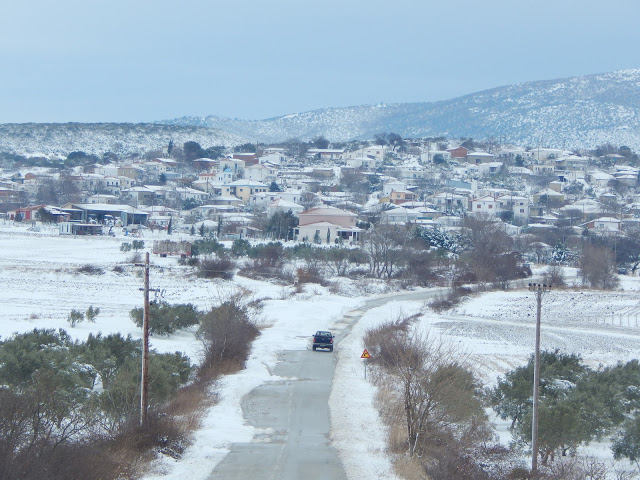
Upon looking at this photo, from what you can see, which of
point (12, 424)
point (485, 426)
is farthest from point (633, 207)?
point (12, 424)

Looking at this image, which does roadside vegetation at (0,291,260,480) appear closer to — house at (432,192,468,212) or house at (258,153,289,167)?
house at (432,192,468,212)

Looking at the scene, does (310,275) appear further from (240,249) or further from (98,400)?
(98,400)

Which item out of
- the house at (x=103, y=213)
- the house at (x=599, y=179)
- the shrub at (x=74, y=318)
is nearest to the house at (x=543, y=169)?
the house at (x=599, y=179)

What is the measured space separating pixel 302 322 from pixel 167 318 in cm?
887

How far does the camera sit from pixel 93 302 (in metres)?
44.2

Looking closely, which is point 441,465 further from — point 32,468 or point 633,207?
point 633,207

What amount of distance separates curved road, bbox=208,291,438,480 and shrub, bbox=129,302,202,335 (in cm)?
645

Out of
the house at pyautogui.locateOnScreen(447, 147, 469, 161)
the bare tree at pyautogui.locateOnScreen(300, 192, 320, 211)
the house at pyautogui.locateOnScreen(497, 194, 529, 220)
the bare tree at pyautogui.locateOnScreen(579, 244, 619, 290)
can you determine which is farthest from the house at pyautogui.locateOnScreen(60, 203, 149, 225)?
the house at pyautogui.locateOnScreen(447, 147, 469, 161)

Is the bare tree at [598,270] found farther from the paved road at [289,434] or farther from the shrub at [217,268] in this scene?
the paved road at [289,434]

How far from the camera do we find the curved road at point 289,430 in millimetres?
15156

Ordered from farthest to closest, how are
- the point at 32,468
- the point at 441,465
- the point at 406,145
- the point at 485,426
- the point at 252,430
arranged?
the point at 406,145 → the point at 485,426 → the point at 252,430 → the point at 441,465 → the point at 32,468

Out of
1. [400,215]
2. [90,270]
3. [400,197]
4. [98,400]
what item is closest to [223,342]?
[98,400]

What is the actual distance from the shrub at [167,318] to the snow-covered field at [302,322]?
1.57ft

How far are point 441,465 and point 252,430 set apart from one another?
520cm
